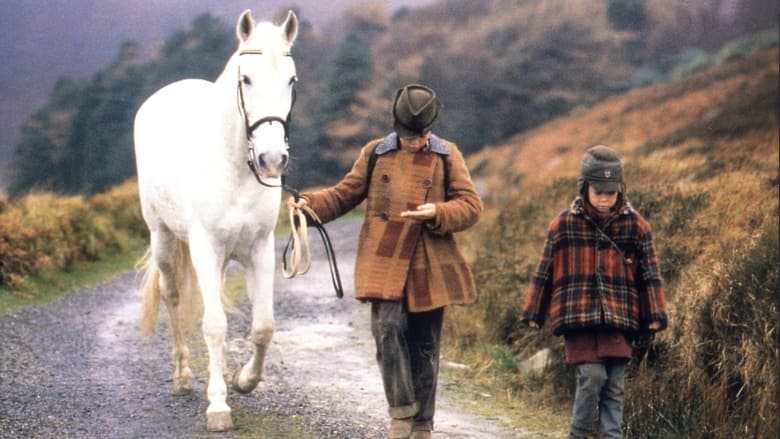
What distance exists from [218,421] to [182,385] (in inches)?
46.9

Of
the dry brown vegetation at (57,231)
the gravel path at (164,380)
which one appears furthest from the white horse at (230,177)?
the dry brown vegetation at (57,231)

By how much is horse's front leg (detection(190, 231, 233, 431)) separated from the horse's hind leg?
3.69 feet

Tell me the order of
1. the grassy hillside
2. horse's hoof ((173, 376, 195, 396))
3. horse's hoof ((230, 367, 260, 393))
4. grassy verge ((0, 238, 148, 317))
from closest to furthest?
the grassy hillside, horse's hoof ((230, 367, 260, 393)), horse's hoof ((173, 376, 195, 396)), grassy verge ((0, 238, 148, 317))

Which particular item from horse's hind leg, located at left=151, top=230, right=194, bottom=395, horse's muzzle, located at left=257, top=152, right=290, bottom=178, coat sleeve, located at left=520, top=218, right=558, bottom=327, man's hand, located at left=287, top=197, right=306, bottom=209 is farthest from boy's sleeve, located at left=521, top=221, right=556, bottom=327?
horse's hind leg, located at left=151, top=230, right=194, bottom=395

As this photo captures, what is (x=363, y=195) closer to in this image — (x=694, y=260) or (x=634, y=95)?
(x=694, y=260)

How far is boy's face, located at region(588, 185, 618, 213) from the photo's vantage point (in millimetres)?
4973

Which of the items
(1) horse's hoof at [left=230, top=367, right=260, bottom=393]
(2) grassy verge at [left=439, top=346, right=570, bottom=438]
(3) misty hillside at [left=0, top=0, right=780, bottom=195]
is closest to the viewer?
(1) horse's hoof at [left=230, top=367, right=260, bottom=393]

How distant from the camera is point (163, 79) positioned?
91.0ft

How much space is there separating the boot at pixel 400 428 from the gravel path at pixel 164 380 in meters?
1.00

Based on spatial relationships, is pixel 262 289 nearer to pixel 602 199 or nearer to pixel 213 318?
pixel 213 318

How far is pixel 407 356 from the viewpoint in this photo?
5285 mm

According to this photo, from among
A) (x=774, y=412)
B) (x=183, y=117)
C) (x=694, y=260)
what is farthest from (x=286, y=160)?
(x=694, y=260)

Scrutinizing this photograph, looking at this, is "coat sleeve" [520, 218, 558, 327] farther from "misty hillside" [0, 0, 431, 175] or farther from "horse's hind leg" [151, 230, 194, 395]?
"misty hillside" [0, 0, 431, 175]

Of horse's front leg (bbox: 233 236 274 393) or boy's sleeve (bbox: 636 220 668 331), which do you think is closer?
boy's sleeve (bbox: 636 220 668 331)
